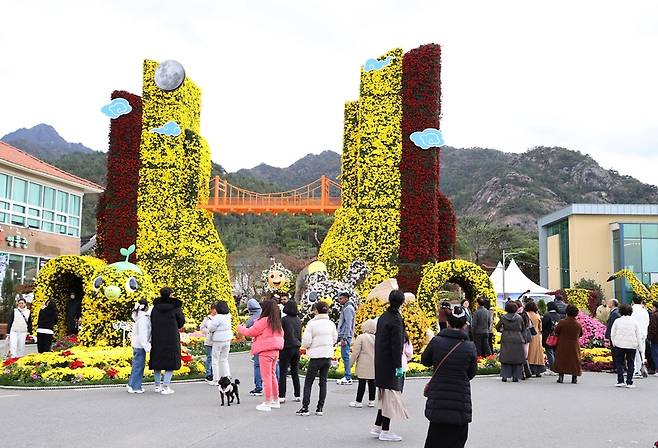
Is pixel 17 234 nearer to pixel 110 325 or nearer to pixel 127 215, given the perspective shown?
pixel 127 215

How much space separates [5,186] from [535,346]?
73.2 feet

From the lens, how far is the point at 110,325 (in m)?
15.9

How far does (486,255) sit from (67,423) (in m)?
62.1

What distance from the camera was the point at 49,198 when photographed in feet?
96.8

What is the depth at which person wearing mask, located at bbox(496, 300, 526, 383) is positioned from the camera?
40.4ft

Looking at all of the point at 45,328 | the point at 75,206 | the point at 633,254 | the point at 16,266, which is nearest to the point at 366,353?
the point at 45,328

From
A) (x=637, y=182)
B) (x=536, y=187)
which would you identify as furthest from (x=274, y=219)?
(x=637, y=182)

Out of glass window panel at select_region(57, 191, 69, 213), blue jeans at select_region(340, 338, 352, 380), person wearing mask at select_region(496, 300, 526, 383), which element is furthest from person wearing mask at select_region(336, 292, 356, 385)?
glass window panel at select_region(57, 191, 69, 213)

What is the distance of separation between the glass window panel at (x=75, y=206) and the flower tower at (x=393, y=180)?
Result: 15.1 metres

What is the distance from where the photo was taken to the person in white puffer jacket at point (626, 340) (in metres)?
11.7

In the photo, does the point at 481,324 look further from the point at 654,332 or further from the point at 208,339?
the point at 208,339

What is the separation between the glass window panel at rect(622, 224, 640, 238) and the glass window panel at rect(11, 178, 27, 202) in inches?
1554

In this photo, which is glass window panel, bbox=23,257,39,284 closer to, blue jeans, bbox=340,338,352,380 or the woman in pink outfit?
blue jeans, bbox=340,338,352,380

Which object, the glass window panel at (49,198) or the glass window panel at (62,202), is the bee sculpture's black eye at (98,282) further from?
the glass window panel at (62,202)
